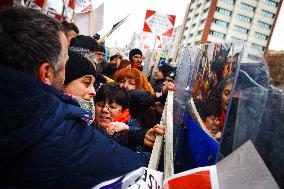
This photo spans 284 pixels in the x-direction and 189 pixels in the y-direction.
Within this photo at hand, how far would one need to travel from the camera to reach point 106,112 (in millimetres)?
2752

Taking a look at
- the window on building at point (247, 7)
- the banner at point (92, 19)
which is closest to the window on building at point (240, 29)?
the window on building at point (247, 7)

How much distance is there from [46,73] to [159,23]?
312 inches

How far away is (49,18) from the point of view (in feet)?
3.91

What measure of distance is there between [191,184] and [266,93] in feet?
1.18

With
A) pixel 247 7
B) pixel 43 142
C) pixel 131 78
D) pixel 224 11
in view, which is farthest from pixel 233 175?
pixel 247 7

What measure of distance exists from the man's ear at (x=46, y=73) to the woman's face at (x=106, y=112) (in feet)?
4.76

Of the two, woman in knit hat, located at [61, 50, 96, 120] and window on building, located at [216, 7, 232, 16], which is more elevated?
window on building, located at [216, 7, 232, 16]

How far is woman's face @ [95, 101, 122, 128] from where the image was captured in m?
2.71

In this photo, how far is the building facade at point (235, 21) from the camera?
6975 centimetres

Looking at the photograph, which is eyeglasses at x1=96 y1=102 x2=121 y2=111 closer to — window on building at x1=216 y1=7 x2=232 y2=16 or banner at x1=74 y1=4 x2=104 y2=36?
banner at x1=74 y1=4 x2=104 y2=36

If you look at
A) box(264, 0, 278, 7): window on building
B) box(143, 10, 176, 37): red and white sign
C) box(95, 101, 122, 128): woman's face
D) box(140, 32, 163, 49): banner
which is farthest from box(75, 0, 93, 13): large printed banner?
box(264, 0, 278, 7): window on building

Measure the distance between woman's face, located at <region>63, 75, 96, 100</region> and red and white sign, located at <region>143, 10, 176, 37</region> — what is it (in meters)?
6.83

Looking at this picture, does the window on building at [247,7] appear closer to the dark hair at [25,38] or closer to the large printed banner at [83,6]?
the large printed banner at [83,6]

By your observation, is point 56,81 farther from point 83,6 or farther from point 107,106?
point 83,6
